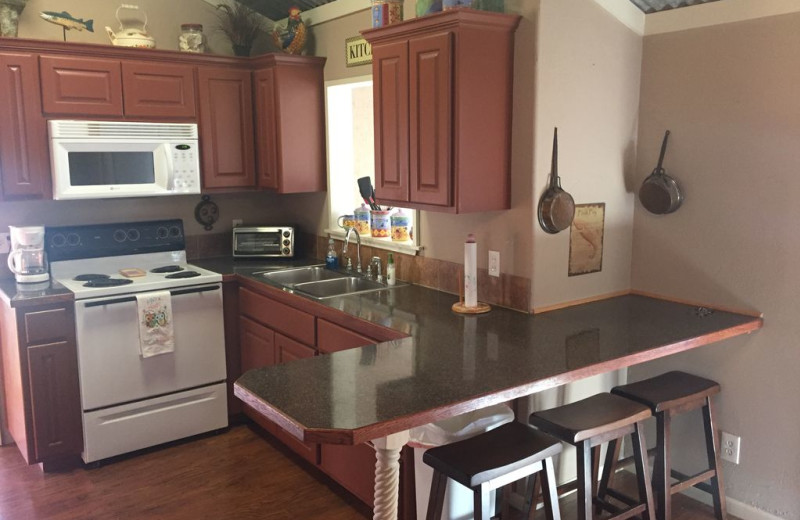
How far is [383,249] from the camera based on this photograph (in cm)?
365

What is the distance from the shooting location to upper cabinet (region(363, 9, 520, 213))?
2.60m

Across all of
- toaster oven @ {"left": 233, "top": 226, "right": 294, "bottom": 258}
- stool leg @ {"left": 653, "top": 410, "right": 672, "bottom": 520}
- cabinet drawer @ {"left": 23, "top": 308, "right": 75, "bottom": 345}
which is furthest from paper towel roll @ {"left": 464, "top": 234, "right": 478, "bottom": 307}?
cabinet drawer @ {"left": 23, "top": 308, "right": 75, "bottom": 345}

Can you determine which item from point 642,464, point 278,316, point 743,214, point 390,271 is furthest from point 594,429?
point 278,316

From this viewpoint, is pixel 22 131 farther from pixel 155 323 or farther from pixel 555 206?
pixel 555 206

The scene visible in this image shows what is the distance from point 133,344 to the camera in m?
3.47

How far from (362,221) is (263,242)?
0.79 meters

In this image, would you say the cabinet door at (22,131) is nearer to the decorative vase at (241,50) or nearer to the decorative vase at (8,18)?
the decorative vase at (8,18)

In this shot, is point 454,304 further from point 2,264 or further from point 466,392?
point 2,264

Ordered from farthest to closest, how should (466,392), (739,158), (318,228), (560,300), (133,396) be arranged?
(318,228) < (133,396) < (560,300) < (739,158) < (466,392)

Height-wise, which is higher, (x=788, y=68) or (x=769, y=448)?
(x=788, y=68)

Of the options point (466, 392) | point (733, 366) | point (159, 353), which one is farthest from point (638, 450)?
point (159, 353)

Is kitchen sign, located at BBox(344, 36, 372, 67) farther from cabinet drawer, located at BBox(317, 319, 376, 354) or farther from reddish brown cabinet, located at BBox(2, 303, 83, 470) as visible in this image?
reddish brown cabinet, located at BBox(2, 303, 83, 470)

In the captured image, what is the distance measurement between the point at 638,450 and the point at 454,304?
3.15 ft

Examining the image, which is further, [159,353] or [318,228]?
[318,228]
